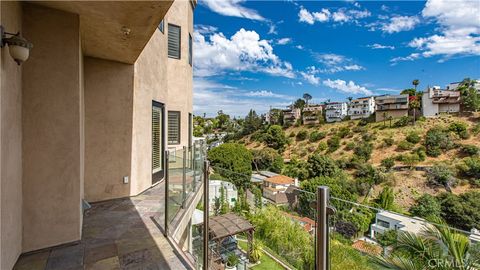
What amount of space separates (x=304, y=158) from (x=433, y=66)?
5043 centimetres

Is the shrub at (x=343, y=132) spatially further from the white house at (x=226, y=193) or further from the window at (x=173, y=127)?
the white house at (x=226, y=193)

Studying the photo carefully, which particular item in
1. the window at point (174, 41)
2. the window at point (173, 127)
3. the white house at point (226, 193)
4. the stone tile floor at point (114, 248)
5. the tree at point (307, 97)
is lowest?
the stone tile floor at point (114, 248)

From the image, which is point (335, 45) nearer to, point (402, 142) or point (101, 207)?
point (402, 142)

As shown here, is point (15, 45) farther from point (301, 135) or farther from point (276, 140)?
point (301, 135)

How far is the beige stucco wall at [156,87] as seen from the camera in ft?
18.1

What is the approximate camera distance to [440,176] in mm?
27422

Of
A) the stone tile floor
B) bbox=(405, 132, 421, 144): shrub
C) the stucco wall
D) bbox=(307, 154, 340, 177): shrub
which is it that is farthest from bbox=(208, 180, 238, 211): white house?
bbox=(405, 132, 421, 144): shrub

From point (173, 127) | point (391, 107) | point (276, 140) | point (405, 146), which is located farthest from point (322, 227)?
point (391, 107)

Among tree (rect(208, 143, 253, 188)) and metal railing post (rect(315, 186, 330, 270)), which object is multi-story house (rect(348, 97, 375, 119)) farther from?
metal railing post (rect(315, 186, 330, 270))

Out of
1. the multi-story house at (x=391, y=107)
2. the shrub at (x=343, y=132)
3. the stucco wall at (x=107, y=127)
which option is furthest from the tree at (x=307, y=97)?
the stucco wall at (x=107, y=127)

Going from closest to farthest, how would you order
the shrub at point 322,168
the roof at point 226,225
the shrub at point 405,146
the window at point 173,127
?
the roof at point 226,225, the window at point 173,127, the shrub at point 322,168, the shrub at point 405,146

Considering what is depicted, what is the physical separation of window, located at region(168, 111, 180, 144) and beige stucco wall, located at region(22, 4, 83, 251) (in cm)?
471

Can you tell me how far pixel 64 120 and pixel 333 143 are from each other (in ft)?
139

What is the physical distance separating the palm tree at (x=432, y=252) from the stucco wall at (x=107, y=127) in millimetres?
5098
